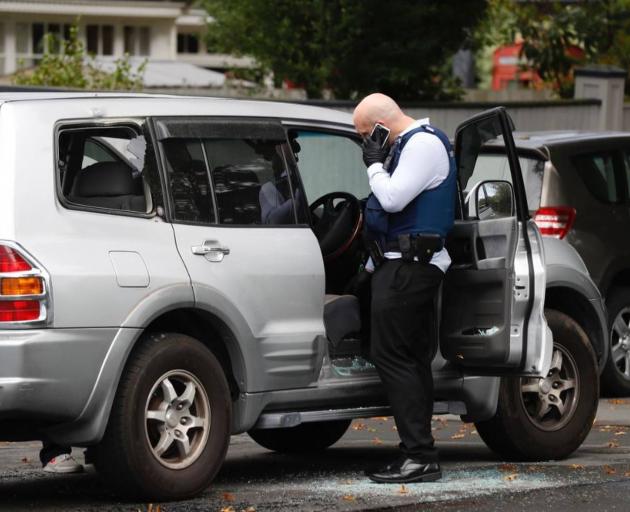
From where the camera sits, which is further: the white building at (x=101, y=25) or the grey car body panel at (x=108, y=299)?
the white building at (x=101, y=25)

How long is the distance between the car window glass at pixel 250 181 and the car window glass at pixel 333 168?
0.46 m

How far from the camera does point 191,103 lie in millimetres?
7402

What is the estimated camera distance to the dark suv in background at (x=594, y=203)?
11438 mm

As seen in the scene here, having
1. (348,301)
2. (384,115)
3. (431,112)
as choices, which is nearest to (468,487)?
(348,301)

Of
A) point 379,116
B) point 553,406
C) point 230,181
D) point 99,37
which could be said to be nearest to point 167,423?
point 230,181

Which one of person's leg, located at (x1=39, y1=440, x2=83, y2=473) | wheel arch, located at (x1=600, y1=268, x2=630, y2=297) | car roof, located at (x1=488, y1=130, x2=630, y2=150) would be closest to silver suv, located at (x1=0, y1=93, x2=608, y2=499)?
person's leg, located at (x1=39, y1=440, x2=83, y2=473)

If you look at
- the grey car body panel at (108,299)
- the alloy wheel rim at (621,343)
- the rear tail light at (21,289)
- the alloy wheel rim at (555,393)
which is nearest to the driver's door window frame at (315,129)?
the grey car body panel at (108,299)

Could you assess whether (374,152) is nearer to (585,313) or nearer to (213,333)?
(213,333)

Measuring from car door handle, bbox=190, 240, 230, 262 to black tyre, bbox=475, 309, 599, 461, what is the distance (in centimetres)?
183

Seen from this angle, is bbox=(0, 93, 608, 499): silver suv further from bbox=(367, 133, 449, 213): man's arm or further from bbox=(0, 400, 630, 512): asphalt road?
bbox=(367, 133, 449, 213): man's arm

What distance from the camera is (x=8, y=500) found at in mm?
7211

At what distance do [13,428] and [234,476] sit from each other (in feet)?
5.01

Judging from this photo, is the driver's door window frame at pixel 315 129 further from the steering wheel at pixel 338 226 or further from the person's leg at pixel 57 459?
the person's leg at pixel 57 459

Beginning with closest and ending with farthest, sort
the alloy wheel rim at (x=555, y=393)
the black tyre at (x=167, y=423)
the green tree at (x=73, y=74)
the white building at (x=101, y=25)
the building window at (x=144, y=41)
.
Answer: the black tyre at (x=167, y=423) → the alloy wheel rim at (x=555, y=393) → the green tree at (x=73, y=74) → the white building at (x=101, y=25) → the building window at (x=144, y=41)
